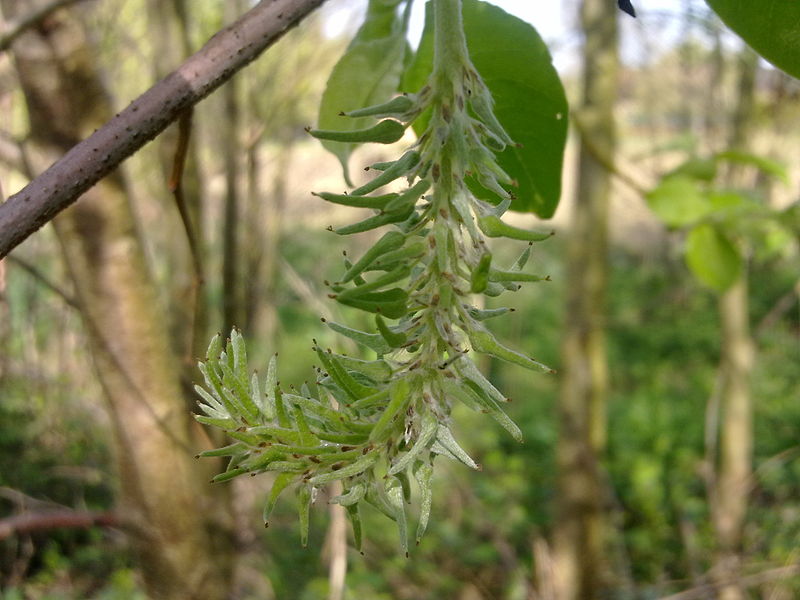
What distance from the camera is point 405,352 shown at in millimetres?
321

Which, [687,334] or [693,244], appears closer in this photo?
[693,244]

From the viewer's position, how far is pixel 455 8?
32 cm

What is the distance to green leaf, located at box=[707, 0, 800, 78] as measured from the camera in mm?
359

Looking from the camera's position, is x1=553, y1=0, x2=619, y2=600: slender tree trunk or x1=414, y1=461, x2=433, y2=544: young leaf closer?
x1=414, y1=461, x2=433, y2=544: young leaf

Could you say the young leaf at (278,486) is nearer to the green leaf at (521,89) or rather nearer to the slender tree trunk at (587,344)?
the green leaf at (521,89)

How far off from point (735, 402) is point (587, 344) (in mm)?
1075

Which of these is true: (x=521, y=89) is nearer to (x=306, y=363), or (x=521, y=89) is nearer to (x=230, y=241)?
(x=230, y=241)

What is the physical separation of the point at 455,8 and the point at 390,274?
12 centimetres

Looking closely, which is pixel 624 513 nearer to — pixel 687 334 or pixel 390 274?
pixel 687 334

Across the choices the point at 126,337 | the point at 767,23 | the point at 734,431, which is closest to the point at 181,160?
the point at 767,23

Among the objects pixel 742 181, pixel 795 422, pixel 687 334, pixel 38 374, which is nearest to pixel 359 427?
pixel 38 374

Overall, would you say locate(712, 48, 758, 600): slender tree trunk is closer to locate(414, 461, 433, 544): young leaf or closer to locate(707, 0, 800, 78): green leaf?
locate(707, 0, 800, 78): green leaf

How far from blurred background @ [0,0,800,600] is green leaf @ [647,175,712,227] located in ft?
0.04

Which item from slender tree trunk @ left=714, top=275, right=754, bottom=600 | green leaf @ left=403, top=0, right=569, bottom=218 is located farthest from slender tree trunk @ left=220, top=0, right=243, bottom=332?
slender tree trunk @ left=714, top=275, right=754, bottom=600
